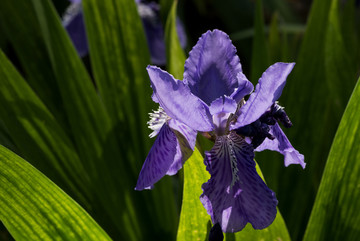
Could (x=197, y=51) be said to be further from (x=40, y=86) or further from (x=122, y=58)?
(x=40, y=86)

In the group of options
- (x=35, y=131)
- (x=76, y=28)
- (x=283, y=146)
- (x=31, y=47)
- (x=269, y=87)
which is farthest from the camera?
(x=76, y=28)

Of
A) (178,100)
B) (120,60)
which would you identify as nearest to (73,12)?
(120,60)

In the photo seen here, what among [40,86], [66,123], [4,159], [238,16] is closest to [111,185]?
[66,123]

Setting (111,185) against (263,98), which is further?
(111,185)

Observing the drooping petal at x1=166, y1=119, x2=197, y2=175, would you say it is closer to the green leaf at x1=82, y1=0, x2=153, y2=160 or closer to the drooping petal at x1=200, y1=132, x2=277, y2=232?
the drooping petal at x1=200, y1=132, x2=277, y2=232

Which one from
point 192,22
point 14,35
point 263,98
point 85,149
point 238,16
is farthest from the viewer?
point 192,22

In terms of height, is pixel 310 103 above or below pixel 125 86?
below

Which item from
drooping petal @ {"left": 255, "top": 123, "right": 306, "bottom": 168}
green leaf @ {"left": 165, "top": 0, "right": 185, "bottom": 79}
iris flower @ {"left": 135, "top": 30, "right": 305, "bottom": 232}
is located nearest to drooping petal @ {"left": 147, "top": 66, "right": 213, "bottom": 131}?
iris flower @ {"left": 135, "top": 30, "right": 305, "bottom": 232}

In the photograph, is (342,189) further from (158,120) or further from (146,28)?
(146,28)

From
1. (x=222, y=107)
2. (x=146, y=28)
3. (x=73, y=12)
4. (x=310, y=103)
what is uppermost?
(x=222, y=107)
